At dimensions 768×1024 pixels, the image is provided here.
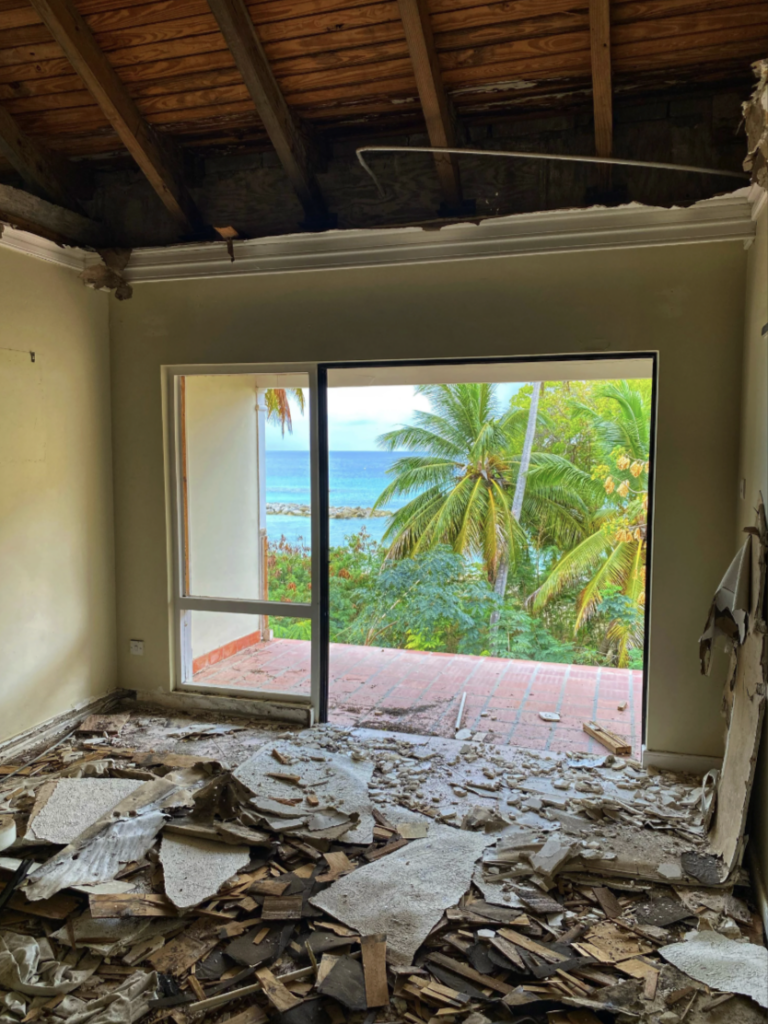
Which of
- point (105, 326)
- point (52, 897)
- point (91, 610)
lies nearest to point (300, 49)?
point (105, 326)

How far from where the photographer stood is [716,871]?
9.36 ft

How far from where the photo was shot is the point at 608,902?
107 inches

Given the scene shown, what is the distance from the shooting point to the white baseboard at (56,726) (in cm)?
396

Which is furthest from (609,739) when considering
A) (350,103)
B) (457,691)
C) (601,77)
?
(350,103)

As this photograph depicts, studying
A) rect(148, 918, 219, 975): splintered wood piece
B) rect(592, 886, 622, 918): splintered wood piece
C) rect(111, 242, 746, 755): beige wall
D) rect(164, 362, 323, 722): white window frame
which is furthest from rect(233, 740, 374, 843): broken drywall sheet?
rect(111, 242, 746, 755): beige wall

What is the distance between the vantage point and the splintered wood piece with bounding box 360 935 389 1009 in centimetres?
224

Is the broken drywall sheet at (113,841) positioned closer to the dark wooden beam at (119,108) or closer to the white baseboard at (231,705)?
the white baseboard at (231,705)

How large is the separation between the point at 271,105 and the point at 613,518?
956 centimetres

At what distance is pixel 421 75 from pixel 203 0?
108 cm

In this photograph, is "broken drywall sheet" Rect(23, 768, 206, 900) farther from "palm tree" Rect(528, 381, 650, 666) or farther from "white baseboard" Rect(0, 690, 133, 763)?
"palm tree" Rect(528, 381, 650, 666)

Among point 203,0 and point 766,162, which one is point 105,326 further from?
point 766,162

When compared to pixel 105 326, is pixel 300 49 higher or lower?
higher

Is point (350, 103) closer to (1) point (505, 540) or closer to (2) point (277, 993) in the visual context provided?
(2) point (277, 993)

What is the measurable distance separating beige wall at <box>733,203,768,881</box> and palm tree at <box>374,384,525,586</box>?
7.67m
